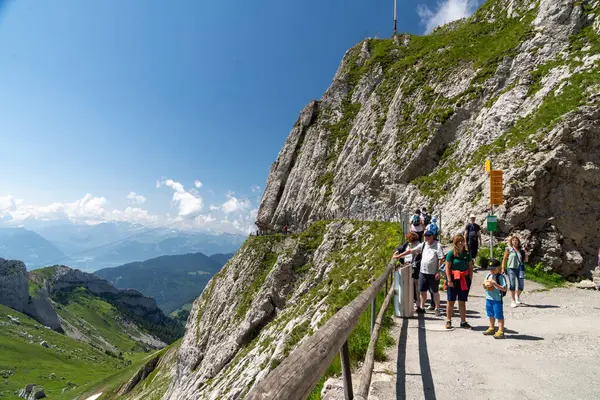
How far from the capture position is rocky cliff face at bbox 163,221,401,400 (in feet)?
57.8

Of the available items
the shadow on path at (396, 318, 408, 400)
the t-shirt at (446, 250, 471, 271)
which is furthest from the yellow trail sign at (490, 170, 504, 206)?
the shadow on path at (396, 318, 408, 400)

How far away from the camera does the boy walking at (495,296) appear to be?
9.26m

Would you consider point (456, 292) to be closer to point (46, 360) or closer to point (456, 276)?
point (456, 276)

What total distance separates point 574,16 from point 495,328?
3303 centimetres

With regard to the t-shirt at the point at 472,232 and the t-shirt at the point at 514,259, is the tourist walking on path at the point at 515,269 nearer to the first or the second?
the t-shirt at the point at 514,259

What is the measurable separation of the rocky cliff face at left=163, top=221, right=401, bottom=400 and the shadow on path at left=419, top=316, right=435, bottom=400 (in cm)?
517

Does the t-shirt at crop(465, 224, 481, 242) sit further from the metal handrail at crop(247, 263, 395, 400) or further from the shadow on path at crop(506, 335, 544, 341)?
the metal handrail at crop(247, 263, 395, 400)

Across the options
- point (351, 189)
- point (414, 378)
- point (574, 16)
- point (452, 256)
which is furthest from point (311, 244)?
point (574, 16)

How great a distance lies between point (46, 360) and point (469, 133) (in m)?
177

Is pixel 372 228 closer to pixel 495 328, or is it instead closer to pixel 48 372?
pixel 495 328

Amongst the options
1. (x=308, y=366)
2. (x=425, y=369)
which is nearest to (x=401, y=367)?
(x=425, y=369)

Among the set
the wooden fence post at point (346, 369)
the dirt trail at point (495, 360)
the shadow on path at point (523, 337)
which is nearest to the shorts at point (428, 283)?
the dirt trail at point (495, 360)

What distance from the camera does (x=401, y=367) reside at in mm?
7168

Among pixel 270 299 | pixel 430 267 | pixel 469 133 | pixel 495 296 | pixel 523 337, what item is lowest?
pixel 270 299
